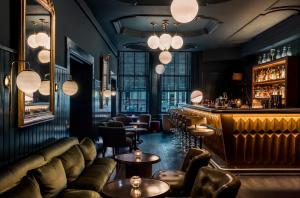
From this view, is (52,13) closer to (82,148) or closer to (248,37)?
(82,148)

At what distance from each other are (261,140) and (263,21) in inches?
135

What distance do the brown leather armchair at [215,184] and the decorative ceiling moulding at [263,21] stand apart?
5147 mm

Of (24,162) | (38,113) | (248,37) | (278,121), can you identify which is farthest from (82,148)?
(248,37)

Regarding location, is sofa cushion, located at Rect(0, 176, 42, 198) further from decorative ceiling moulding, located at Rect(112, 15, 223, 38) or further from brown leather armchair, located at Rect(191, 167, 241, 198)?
decorative ceiling moulding, located at Rect(112, 15, 223, 38)

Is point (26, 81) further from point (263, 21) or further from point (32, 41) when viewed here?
point (263, 21)

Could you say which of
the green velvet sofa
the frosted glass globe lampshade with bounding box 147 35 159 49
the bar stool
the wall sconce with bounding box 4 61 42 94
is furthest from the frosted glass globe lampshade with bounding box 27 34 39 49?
the frosted glass globe lampshade with bounding box 147 35 159 49

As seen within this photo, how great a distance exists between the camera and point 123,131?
7.37m

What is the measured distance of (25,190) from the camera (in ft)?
8.48

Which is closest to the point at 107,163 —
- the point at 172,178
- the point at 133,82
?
the point at 172,178

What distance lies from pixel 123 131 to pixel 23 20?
14.6 feet

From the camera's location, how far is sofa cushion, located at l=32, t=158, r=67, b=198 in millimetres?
3047

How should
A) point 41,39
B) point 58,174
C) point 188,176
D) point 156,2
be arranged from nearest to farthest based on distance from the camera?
point 58,174 → point 188,176 → point 41,39 → point 156,2

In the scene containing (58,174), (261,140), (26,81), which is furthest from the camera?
(261,140)

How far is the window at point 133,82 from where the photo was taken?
13.5 meters
